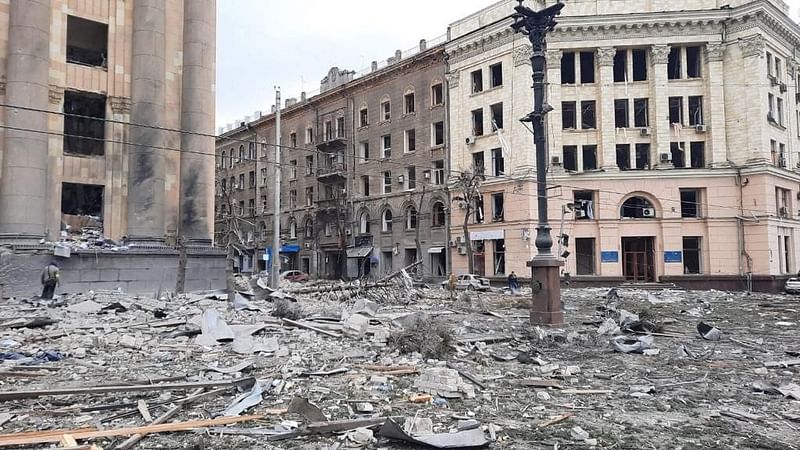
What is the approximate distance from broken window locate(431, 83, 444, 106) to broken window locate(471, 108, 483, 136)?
124 inches

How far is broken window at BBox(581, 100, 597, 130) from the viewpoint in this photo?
36.2 meters

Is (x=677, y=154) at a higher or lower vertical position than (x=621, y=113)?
lower

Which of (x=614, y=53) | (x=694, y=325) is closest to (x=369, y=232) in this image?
(x=614, y=53)

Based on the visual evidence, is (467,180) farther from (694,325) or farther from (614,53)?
(694,325)

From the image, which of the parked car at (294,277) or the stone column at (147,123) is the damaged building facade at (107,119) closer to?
the stone column at (147,123)

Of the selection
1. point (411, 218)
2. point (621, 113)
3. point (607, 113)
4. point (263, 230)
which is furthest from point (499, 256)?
point (263, 230)

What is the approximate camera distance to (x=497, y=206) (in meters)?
37.4

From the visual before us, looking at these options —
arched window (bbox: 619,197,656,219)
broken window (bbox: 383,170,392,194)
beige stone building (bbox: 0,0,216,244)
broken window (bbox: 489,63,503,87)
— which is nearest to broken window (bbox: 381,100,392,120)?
broken window (bbox: 383,170,392,194)

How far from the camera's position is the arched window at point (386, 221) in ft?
143

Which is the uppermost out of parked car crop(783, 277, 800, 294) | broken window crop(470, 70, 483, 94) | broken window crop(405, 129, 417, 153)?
broken window crop(470, 70, 483, 94)

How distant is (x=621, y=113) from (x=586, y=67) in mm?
3870

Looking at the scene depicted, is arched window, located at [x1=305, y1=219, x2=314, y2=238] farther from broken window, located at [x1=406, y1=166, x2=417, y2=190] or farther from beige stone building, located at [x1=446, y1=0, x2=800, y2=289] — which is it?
beige stone building, located at [x1=446, y1=0, x2=800, y2=289]

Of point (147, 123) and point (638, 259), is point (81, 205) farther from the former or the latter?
point (638, 259)

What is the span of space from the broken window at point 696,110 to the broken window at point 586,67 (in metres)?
6.40
